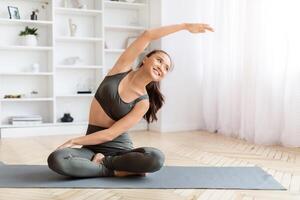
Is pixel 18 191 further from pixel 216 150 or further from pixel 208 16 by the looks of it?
pixel 208 16

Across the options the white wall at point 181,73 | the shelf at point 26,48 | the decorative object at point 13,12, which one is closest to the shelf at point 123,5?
the white wall at point 181,73

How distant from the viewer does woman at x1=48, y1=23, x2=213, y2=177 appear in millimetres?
2400

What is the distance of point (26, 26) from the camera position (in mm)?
4859

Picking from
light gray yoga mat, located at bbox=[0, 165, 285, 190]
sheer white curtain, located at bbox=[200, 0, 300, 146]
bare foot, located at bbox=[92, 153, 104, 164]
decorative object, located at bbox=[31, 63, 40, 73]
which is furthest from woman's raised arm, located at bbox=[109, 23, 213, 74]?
decorative object, located at bbox=[31, 63, 40, 73]

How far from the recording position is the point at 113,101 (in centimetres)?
252

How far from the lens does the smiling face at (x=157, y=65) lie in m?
2.49

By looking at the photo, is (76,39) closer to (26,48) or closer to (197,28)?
(26,48)

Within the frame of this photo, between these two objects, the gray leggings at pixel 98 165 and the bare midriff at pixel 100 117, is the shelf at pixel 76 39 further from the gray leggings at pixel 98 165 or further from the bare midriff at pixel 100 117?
the gray leggings at pixel 98 165

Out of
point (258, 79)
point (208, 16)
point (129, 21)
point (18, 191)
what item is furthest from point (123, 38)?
point (18, 191)

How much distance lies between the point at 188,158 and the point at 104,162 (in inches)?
36.3

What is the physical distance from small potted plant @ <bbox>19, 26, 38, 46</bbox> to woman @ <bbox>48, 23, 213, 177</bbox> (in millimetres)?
2424

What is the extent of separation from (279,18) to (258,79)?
1.92 feet

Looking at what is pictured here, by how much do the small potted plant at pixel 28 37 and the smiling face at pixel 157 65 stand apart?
8.51 feet

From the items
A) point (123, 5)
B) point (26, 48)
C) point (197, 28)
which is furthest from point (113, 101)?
point (123, 5)
